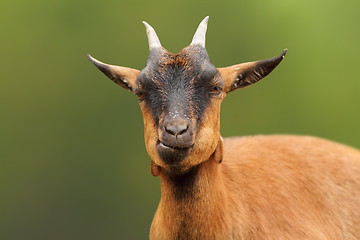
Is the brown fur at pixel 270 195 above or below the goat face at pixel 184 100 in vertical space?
below

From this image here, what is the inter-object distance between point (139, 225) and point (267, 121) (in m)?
2.77

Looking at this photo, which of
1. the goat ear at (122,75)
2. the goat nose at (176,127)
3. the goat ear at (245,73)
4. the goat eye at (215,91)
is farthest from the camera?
the goat ear at (122,75)

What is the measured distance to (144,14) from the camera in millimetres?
10438

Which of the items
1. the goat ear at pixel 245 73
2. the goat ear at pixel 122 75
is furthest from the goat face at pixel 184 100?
the goat ear at pixel 122 75

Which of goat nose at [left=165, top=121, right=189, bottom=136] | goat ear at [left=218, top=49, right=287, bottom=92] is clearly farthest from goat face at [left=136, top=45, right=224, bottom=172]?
goat ear at [left=218, top=49, right=287, bottom=92]

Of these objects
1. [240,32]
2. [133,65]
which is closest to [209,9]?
[240,32]

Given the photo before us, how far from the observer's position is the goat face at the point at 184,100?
4832 mm

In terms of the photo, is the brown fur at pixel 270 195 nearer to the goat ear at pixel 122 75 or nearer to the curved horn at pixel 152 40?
the goat ear at pixel 122 75

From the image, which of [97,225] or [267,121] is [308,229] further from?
[97,225]

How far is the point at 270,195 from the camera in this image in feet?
19.9

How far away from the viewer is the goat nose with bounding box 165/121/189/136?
4.74 metres

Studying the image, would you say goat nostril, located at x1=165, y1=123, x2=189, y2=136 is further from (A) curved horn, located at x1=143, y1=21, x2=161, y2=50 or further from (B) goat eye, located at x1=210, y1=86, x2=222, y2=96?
(A) curved horn, located at x1=143, y1=21, x2=161, y2=50

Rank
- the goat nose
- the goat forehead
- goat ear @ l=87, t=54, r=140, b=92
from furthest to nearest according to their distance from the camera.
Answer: goat ear @ l=87, t=54, r=140, b=92, the goat forehead, the goat nose

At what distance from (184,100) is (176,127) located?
11.5 inches
